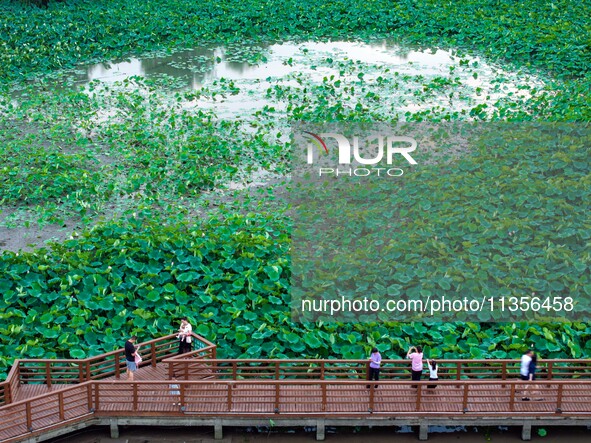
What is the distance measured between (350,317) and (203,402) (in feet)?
13.1

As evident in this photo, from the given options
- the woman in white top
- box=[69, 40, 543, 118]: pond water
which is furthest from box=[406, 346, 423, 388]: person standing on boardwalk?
box=[69, 40, 543, 118]: pond water

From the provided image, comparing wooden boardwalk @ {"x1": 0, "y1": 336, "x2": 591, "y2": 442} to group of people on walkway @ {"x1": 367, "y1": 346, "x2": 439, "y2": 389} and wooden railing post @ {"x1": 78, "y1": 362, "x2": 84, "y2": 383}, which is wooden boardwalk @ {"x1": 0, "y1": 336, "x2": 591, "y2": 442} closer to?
wooden railing post @ {"x1": 78, "y1": 362, "x2": 84, "y2": 383}

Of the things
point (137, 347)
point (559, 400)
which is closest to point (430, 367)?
point (559, 400)

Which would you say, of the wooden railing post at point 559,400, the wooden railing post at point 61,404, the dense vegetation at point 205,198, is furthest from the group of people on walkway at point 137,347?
the wooden railing post at point 559,400

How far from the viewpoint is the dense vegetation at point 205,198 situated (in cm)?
1630

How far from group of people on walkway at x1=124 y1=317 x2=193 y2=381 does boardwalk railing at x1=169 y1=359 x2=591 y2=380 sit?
61cm

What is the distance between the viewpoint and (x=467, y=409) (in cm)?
1383

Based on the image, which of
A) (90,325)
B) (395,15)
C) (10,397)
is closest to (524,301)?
(90,325)

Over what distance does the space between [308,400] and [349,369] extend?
120 centimetres

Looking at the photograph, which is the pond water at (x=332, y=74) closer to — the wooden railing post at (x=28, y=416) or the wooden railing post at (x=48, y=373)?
the wooden railing post at (x=48, y=373)

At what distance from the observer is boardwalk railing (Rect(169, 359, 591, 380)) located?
1458 cm

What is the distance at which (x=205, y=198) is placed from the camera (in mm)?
22172

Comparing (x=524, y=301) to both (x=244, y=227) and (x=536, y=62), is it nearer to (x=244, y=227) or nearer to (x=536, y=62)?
(x=244, y=227)

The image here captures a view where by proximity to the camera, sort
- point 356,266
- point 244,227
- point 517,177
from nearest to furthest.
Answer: point 356,266
point 244,227
point 517,177
